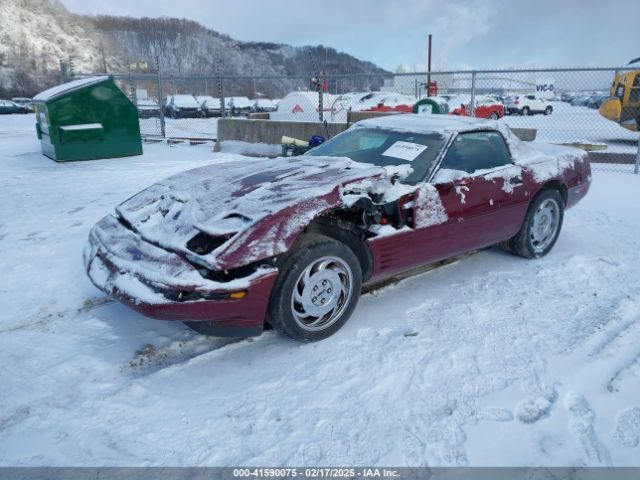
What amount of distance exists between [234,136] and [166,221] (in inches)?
Answer: 330

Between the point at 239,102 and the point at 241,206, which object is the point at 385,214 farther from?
the point at 239,102

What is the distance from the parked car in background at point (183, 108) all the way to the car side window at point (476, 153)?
2617 centimetres

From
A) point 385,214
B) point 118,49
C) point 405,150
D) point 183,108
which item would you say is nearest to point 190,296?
point 385,214

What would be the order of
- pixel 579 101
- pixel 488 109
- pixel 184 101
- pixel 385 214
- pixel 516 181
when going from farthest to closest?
pixel 579 101 → pixel 184 101 → pixel 488 109 → pixel 516 181 → pixel 385 214

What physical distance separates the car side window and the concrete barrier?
18.0 feet

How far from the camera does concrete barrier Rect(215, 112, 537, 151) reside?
9891 millimetres

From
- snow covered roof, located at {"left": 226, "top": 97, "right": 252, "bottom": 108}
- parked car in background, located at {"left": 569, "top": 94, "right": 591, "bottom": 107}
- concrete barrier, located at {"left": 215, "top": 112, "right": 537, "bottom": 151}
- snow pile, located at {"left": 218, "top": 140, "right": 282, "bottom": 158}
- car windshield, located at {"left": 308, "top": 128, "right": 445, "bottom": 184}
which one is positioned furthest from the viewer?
parked car in background, located at {"left": 569, "top": 94, "right": 591, "bottom": 107}

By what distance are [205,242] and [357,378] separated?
1160mm

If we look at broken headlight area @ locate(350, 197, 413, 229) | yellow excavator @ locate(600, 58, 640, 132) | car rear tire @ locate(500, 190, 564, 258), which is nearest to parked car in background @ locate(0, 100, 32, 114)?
yellow excavator @ locate(600, 58, 640, 132)

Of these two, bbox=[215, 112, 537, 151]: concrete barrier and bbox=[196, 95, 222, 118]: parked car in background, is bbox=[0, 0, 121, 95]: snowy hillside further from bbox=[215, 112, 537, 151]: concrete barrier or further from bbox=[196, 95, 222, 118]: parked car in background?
bbox=[215, 112, 537, 151]: concrete barrier

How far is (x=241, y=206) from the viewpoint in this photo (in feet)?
9.88

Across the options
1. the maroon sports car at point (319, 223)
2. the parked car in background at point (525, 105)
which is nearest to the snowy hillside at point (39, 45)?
the parked car in background at point (525, 105)

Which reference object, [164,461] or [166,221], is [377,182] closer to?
[166,221]

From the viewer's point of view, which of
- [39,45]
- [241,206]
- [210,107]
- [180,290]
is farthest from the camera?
[39,45]
